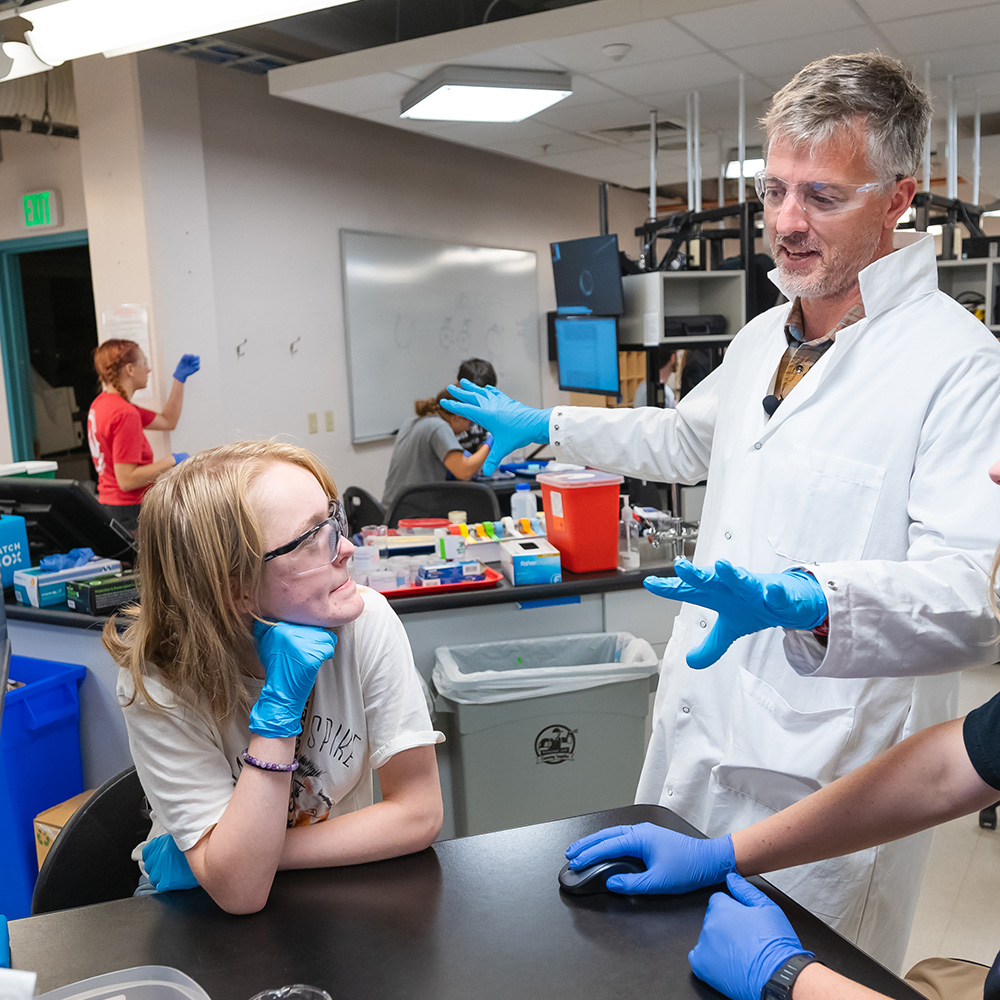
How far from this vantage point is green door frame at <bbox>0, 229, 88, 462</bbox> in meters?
4.83

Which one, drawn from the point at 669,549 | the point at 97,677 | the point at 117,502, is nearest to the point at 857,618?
the point at 669,549

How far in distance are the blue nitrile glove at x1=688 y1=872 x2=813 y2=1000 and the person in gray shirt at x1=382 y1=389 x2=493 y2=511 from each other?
3.04 m

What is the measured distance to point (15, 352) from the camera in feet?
15.9

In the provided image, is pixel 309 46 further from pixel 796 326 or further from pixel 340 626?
pixel 340 626

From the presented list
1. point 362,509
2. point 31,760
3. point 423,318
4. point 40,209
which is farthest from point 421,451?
point 40,209

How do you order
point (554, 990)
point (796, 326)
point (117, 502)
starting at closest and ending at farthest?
point (554, 990), point (796, 326), point (117, 502)

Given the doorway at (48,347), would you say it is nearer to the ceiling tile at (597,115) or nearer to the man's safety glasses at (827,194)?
the ceiling tile at (597,115)

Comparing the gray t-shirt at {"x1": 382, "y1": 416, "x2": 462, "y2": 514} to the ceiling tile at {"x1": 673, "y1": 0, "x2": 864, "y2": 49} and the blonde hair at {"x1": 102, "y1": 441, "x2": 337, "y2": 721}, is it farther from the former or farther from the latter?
the blonde hair at {"x1": 102, "y1": 441, "x2": 337, "y2": 721}

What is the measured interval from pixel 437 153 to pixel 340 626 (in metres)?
5.09

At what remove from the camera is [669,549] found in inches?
106

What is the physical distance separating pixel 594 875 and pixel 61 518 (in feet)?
7.09

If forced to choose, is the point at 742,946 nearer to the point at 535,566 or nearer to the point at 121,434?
the point at 535,566

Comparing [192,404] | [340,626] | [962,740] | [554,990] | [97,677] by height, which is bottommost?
[97,677]

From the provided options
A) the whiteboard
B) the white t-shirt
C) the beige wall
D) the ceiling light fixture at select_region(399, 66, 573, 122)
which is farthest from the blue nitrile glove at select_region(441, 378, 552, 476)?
the whiteboard
